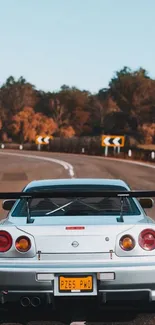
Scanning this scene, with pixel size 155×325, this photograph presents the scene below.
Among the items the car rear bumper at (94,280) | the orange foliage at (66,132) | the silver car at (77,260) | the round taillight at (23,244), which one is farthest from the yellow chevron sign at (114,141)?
the orange foliage at (66,132)

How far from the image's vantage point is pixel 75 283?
4973 mm

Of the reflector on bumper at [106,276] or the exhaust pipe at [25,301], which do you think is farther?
the exhaust pipe at [25,301]

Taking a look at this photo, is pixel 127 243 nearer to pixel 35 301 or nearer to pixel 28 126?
pixel 35 301

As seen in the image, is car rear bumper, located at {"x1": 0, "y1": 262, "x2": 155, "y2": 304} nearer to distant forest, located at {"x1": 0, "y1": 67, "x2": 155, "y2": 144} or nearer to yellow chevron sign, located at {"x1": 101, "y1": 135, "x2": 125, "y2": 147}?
yellow chevron sign, located at {"x1": 101, "y1": 135, "x2": 125, "y2": 147}

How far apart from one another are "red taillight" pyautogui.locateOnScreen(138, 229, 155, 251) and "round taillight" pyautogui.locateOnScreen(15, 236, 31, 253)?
0.97 meters

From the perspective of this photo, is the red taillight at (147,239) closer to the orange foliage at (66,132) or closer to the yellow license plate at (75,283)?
the yellow license plate at (75,283)

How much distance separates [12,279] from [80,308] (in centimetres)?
96

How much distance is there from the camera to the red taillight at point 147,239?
524cm

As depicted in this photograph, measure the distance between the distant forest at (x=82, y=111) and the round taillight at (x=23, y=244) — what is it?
97490mm

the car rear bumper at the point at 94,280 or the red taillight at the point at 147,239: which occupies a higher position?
the red taillight at the point at 147,239

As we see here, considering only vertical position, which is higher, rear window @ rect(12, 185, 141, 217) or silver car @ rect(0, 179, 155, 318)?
rear window @ rect(12, 185, 141, 217)

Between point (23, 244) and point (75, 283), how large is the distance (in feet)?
1.92

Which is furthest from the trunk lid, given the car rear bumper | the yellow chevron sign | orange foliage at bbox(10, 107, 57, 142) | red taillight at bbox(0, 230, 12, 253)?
orange foliage at bbox(10, 107, 57, 142)

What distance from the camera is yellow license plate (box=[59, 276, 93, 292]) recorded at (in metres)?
4.97
